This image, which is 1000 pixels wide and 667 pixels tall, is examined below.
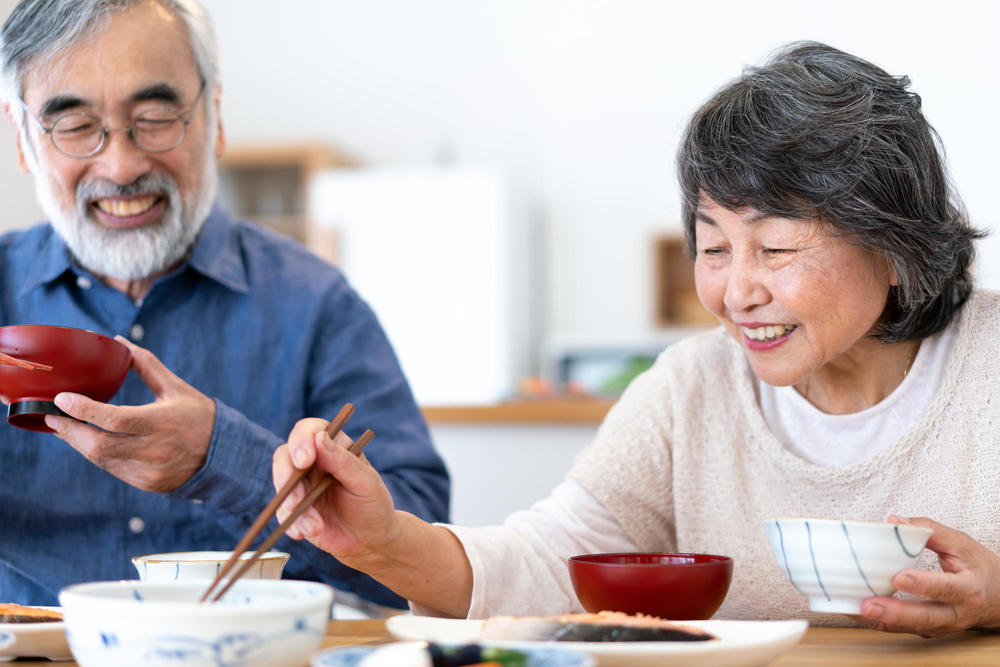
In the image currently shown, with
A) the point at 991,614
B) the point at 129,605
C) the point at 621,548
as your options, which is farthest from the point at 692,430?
the point at 129,605

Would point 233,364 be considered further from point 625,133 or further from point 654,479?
point 625,133

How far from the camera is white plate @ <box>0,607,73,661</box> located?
0.83m

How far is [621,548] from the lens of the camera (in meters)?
1.36

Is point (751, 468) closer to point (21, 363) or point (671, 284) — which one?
point (21, 363)

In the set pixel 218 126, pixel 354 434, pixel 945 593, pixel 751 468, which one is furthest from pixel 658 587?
pixel 218 126

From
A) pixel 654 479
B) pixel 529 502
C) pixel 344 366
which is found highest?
pixel 344 366

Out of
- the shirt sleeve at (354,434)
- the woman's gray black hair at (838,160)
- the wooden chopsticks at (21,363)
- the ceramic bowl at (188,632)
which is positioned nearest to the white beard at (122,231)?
the shirt sleeve at (354,434)

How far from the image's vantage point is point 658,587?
2.96ft

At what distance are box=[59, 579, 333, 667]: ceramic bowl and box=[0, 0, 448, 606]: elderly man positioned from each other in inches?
24.4

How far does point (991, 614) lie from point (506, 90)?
5284 millimetres

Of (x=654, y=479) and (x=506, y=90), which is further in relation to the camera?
→ (x=506, y=90)

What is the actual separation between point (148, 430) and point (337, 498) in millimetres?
287

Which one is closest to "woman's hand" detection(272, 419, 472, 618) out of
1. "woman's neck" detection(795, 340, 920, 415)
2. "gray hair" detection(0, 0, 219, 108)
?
"woman's neck" detection(795, 340, 920, 415)

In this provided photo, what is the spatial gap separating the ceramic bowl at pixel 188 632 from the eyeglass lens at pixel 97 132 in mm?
936
